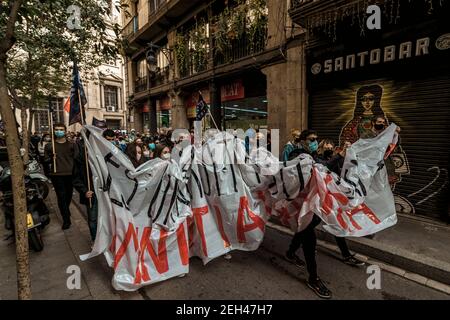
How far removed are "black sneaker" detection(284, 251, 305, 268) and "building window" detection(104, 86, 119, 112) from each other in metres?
39.7

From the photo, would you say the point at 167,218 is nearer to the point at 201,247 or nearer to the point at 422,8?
the point at 201,247

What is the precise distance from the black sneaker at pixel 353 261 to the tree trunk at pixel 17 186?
3839 millimetres

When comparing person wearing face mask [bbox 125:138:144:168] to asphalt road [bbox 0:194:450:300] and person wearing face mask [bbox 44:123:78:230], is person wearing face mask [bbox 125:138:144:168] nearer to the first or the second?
person wearing face mask [bbox 44:123:78:230]

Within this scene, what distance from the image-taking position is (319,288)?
2814 millimetres

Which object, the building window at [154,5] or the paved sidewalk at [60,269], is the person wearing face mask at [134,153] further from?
the building window at [154,5]

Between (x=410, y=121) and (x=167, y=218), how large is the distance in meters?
5.53

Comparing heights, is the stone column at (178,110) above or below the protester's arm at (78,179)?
above

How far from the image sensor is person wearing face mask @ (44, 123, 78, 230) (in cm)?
483

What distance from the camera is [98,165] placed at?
3115mm

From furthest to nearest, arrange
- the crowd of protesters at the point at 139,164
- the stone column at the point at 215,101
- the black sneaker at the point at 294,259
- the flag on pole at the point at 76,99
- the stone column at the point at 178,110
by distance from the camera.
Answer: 1. the stone column at the point at 178,110
2. the stone column at the point at 215,101
3. the flag on pole at the point at 76,99
4. the black sneaker at the point at 294,259
5. the crowd of protesters at the point at 139,164

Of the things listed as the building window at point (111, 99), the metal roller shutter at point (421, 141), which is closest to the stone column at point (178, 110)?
the metal roller shutter at point (421, 141)

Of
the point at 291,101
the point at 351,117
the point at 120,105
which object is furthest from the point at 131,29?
the point at 120,105

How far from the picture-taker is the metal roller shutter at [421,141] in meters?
4.89

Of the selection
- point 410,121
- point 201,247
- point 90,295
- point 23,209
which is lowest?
point 90,295
